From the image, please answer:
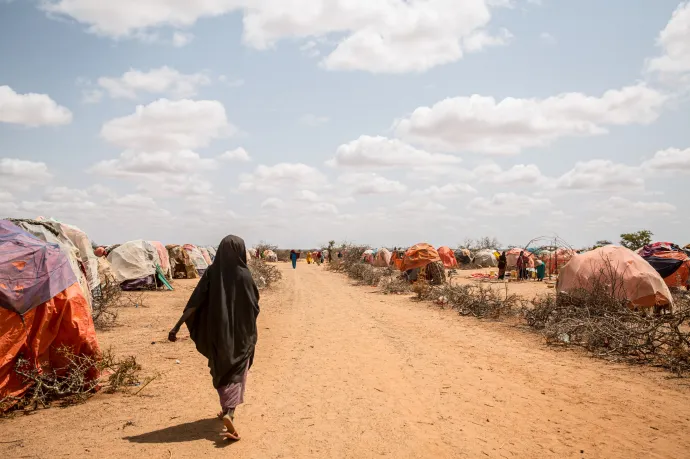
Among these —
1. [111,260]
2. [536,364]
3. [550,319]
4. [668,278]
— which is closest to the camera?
[536,364]

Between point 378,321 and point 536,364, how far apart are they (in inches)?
195

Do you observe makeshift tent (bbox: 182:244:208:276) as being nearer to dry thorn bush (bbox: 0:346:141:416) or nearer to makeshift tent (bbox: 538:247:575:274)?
makeshift tent (bbox: 538:247:575:274)

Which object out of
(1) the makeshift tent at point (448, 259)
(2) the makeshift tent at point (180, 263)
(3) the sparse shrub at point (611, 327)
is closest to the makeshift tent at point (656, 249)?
(3) the sparse shrub at point (611, 327)

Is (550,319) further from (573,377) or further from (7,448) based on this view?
(7,448)

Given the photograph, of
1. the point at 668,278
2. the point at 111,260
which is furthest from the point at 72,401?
the point at 668,278

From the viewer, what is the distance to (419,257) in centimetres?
2144

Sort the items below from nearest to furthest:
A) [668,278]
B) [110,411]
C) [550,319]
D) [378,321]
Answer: [110,411]
[550,319]
[378,321]
[668,278]

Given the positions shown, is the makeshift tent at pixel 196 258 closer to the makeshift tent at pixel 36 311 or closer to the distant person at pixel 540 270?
the distant person at pixel 540 270

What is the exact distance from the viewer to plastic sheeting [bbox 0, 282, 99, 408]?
532 centimetres

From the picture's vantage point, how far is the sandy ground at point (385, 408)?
4.67 m

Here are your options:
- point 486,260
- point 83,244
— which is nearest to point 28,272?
point 83,244

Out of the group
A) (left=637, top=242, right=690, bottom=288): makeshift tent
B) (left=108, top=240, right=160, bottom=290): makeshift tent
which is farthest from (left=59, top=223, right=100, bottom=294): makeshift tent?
(left=637, top=242, right=690, bottom=288): makeshift tent

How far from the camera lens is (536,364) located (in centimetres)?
799

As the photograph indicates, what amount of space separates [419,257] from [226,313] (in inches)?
673
